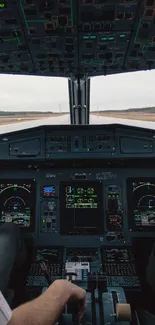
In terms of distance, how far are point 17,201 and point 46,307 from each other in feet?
8.17

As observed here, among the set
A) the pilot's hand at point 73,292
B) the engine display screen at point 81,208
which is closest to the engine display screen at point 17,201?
the engine display screen at point 81,208

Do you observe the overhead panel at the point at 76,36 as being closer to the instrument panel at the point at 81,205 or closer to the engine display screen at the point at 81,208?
the instrument panel at the point at 81,205

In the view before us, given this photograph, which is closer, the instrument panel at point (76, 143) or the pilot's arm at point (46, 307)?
the pilot's arm at point (46, 307)

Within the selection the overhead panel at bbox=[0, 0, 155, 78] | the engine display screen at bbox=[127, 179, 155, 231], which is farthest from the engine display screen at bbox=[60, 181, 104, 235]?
the overhead panel at bbox=[0, 0, 155, 78]

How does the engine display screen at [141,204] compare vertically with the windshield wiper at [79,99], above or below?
below

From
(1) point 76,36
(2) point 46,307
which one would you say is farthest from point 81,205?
(2) point 46,307

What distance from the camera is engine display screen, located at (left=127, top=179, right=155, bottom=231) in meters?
3.35

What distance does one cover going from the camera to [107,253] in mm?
3160

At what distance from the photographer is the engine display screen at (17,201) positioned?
3.42m

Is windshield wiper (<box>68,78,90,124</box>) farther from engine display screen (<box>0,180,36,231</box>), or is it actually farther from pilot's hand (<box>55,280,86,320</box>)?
pilot's hand (<box>55,280,86,320</box>)

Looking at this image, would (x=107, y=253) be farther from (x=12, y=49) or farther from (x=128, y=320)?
(x=12, y=49)

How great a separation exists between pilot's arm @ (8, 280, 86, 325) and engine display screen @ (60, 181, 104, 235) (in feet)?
7.01

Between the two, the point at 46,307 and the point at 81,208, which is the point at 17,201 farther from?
the point at 46,307

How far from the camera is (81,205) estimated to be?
3418 mm
